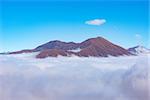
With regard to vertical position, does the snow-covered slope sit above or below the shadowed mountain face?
below

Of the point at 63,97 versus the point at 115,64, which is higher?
the point at 115,64

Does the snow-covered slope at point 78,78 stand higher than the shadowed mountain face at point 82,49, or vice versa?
the shadowed mountain face at point 82,49

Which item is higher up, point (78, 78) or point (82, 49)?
point (82, 49)

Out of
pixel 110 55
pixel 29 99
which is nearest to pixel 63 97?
pixel 29 99

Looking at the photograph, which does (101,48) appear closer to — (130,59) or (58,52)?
(130,59)

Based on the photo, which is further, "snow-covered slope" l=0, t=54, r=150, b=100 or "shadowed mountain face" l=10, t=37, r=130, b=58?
"snow-covered slope" l=0, t=54, r=150, b=100
